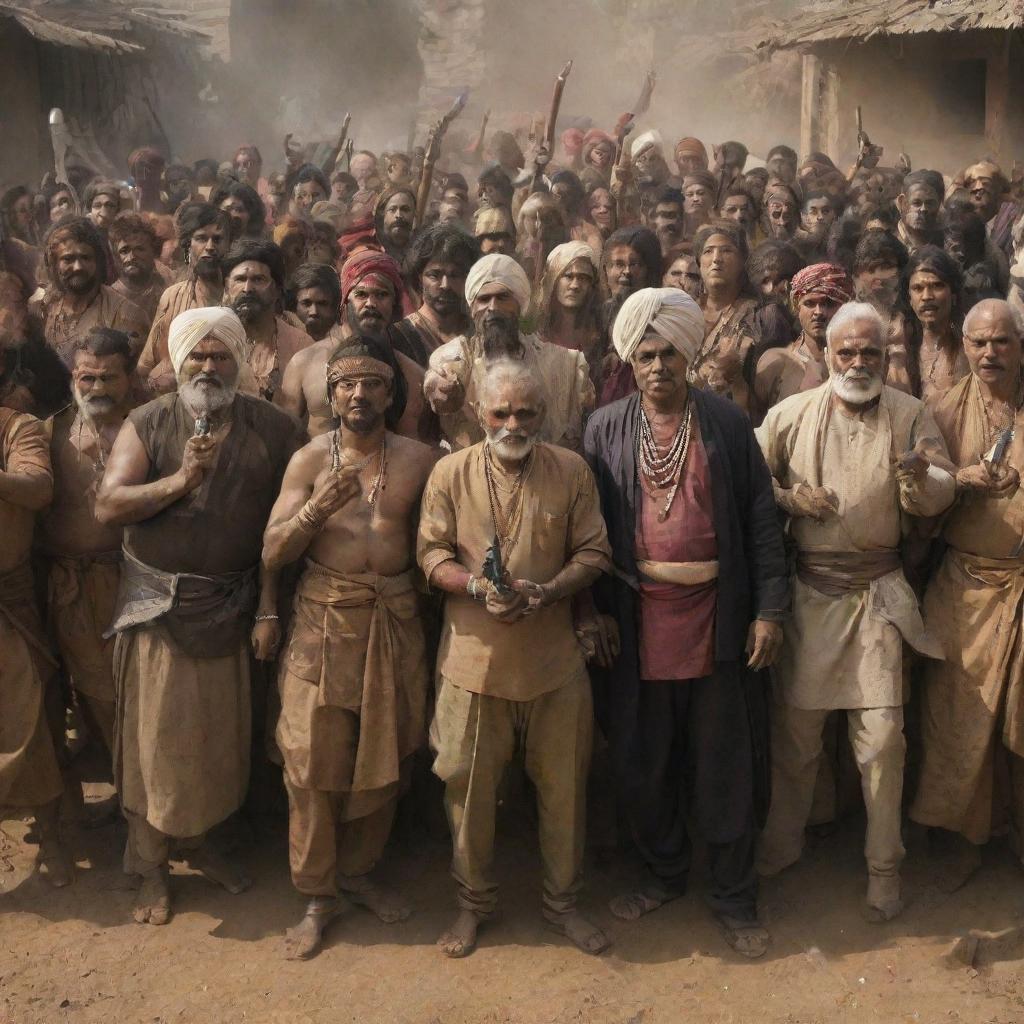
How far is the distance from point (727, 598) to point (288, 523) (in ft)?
4.83

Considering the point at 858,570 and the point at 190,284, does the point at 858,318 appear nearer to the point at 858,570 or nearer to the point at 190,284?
the point at 858,570

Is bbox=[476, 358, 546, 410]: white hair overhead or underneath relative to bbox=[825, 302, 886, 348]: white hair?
underneath

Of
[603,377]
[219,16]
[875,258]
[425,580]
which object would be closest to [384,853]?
[425,580]

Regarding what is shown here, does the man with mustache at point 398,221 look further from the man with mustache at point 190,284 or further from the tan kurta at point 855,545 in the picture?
the tan kurta at point 855,545

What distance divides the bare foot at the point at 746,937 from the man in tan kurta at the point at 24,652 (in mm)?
2442

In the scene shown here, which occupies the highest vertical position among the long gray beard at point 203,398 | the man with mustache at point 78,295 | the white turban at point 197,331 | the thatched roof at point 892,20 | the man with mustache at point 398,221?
the thatched roof at point 892,20

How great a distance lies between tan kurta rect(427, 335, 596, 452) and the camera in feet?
15.7

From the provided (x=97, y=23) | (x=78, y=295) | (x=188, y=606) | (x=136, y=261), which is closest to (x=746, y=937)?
(x=188, y=606)

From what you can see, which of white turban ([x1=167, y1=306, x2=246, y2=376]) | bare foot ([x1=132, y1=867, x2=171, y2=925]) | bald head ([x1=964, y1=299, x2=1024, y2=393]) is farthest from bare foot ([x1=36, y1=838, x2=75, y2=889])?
bald head ([x1=964, y1=299, x2=1024, y2=393])

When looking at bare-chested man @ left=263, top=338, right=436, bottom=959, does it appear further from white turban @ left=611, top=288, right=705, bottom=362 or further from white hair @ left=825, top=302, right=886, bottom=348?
white hair @ left=825, top=302, right=886, bottom=348

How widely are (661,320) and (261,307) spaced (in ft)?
6.96

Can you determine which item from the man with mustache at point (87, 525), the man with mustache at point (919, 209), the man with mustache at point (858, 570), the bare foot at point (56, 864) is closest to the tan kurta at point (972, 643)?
the man with mustache at point (858, 570)

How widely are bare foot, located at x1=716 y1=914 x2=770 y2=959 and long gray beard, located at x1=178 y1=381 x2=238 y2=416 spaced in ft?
8.23

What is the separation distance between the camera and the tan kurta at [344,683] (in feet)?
14.0
